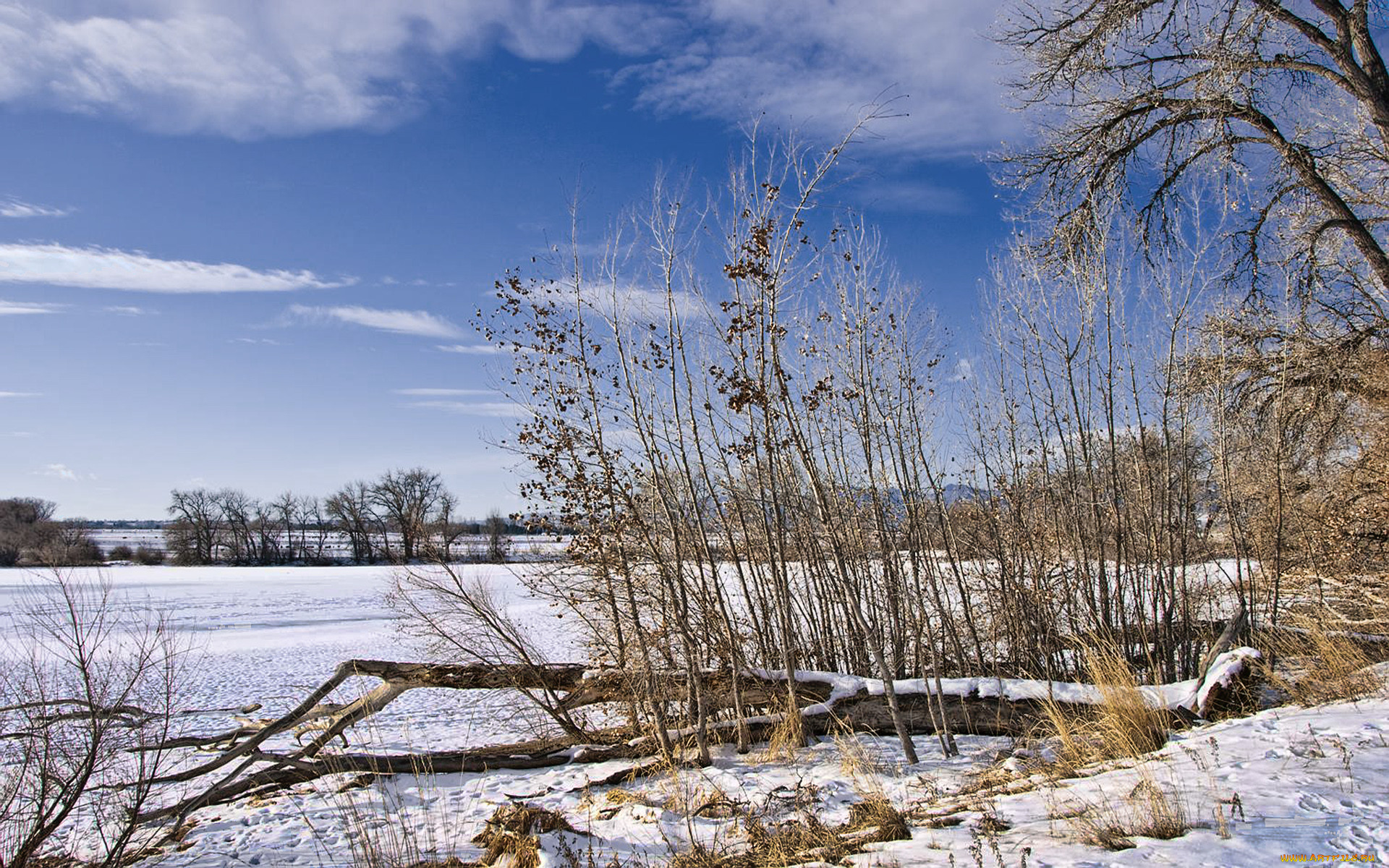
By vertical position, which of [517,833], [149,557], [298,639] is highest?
[149,557]

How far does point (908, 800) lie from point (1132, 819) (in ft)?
6.87

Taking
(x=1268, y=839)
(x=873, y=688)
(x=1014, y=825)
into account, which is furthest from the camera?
(x=873, y=688)

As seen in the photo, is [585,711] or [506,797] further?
[585,711]

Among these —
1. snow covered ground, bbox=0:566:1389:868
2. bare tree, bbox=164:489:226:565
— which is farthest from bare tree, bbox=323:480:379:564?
snow covered ground, bbox=0:566:1389:868

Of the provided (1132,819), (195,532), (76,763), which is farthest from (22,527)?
(1132,819)

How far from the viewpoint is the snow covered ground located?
3.14 meters

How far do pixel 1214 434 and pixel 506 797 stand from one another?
9.03 meters

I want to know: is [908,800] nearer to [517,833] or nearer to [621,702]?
[517,833]

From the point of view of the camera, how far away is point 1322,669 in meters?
5.95

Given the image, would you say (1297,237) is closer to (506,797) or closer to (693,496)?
(693,496)

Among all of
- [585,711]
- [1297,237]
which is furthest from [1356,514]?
[585,711]

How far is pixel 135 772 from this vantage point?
689 centimetres

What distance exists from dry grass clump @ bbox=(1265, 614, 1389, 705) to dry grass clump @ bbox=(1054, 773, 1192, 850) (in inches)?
103

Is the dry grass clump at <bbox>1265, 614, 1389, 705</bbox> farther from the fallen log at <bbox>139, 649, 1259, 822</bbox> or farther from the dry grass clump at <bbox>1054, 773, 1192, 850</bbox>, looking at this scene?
the dry grass clump at <bbox>1054, 773, 1192, 850</bbox>
